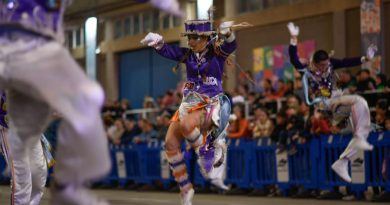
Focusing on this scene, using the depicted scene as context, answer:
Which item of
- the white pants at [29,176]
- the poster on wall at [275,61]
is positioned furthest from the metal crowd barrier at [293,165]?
the white pants at [29,176]

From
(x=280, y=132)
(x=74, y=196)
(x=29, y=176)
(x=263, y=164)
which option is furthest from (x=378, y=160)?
(x=74, y=196)

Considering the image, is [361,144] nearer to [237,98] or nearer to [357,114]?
[357,114]

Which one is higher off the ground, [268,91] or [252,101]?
[268,91]

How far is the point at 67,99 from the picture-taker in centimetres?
454

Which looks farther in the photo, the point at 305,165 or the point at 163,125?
the point at 163,125

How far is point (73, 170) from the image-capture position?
4543 millimetres

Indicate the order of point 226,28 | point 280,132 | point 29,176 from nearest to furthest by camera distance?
point 29,176
point 226,28
point 280,132

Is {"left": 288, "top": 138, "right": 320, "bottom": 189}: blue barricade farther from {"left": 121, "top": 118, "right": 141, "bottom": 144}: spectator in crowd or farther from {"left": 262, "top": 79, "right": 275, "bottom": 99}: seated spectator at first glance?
{"left": 121, "top": 118, "right": 141, "bottom": 144}: spectator in crowd

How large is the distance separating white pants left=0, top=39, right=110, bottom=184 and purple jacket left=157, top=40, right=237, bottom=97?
3866mm

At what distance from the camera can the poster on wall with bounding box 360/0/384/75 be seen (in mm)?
16047

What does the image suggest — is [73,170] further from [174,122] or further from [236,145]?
[236,145]

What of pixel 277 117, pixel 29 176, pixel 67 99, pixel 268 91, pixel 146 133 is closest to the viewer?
pixel 67 99

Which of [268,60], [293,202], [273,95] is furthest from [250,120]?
[268,60]

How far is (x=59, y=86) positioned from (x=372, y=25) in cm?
1268
